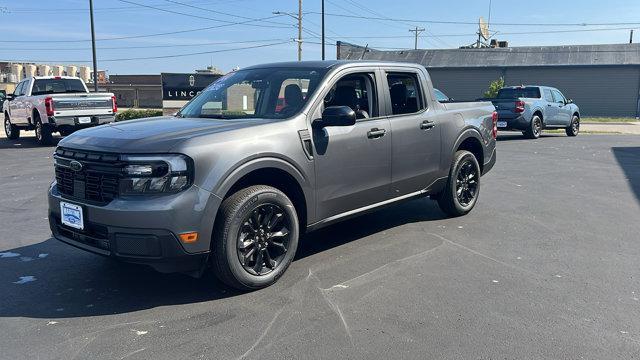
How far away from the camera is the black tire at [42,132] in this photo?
50.5ft

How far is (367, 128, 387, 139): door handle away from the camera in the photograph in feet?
17.4

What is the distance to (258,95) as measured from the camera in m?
5.40

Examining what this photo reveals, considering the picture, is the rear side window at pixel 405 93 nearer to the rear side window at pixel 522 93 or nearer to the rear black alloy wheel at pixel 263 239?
the rear black alloy wheel at pixel 263 239

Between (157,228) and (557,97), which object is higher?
(557,97)

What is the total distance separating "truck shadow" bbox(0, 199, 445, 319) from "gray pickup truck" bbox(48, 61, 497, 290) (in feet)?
1.30

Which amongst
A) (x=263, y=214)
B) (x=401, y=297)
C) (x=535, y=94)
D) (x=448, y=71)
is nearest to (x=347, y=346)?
(x=401, y=297)

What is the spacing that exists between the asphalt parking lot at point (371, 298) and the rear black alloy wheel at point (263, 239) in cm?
22

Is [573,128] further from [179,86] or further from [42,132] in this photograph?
[179,86]

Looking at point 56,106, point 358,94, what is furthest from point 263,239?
point 56,106

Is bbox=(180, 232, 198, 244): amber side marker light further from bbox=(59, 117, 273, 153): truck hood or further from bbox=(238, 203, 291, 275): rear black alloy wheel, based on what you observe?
bbox=(59, 117, 273, 153): truck hood

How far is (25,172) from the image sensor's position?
10688 mm

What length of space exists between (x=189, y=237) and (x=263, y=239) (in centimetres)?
73

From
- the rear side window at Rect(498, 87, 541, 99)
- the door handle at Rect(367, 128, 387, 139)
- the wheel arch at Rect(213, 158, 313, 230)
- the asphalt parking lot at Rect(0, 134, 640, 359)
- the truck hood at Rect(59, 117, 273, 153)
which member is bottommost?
the asphalt parking lot at Rect(0, 134, 640, 359)

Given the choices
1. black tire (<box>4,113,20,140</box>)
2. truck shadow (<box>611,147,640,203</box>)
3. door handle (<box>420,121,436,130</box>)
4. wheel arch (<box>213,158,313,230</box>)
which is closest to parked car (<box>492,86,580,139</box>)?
truck shadow (<box>611,147,640,203</box>)
